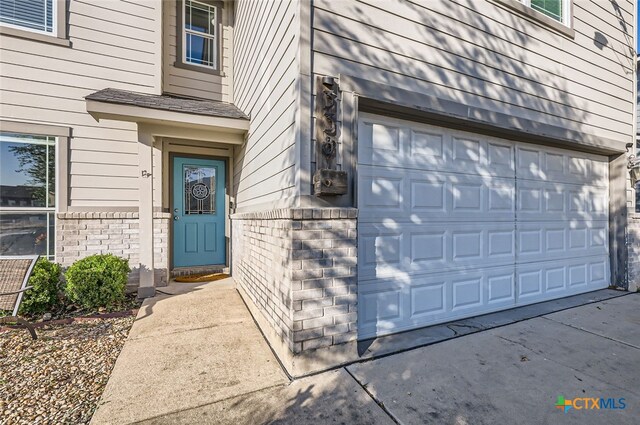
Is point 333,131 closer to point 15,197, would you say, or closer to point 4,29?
point 15,197

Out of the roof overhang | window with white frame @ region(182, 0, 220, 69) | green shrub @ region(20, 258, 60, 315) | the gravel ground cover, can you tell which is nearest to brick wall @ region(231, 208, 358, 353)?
the gravel ground cover

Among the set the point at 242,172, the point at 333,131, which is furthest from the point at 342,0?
the point at 242,172

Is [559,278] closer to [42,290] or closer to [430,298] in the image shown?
[430,298]

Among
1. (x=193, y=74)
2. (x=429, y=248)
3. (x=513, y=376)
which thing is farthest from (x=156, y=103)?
(x=513, y=376)

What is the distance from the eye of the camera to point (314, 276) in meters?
2.42

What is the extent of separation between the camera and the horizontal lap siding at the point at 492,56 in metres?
2.69

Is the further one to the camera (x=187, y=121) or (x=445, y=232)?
(x=187, y=121)

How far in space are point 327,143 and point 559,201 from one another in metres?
3.86

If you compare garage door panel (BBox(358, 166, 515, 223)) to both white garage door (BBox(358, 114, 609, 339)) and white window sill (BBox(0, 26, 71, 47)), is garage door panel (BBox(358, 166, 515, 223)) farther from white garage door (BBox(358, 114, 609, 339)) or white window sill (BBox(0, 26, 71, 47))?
white window sill (BBox(0, 26, 71, 47))

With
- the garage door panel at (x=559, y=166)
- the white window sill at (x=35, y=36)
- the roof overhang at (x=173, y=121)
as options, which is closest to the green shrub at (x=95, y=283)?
the roof overhang at (x=173, y=121)

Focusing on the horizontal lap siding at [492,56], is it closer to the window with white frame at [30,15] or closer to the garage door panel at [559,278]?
the garage door panel at [559,278]

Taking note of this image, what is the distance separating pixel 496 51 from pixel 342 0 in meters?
2.07

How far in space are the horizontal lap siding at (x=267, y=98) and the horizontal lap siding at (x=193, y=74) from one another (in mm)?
826

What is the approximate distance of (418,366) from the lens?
97.2 inches
